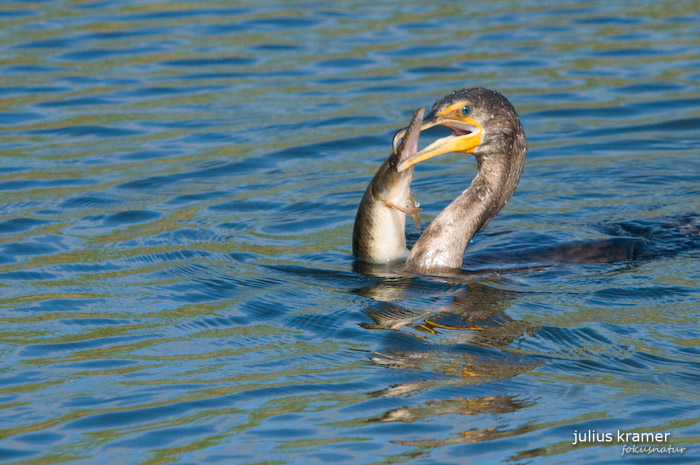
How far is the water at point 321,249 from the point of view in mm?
4902

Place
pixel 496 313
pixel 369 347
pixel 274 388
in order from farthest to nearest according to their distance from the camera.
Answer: pixel 496 313
pixel 369 347
pixel 274 388

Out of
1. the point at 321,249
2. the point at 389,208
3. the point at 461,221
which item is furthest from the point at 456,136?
the point at 321,249

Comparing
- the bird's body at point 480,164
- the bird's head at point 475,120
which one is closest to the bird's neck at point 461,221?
the bird's body at point 480,164

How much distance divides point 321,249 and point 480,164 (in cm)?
126

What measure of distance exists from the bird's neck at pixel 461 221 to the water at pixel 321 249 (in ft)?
0.76

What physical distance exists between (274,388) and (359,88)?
7.37 metres

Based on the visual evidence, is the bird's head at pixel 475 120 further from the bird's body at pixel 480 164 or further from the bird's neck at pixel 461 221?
the bird's neck at pixel 461 221

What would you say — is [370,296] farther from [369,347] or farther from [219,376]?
[219,376]

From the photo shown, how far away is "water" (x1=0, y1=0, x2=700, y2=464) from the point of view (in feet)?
16.1

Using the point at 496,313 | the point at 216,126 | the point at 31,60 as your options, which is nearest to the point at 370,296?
the point at 496,313

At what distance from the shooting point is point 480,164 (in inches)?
285

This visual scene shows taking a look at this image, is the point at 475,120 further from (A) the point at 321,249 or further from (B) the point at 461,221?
(A) the point at 321,249

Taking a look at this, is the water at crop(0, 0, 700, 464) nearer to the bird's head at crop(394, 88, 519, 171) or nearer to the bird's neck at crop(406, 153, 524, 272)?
the bird's neck at crop(406, 153, 524, 272)

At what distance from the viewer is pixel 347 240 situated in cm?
783
